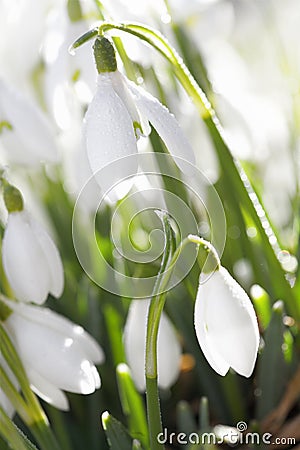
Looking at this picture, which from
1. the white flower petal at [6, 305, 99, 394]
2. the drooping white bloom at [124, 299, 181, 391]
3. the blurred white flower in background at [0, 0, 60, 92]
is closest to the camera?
the white flower petal at [6, 305, 99, 394]

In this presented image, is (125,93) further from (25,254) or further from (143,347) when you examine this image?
(143,347)

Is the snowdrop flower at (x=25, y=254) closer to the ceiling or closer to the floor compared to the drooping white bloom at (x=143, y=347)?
closer to the ceiling

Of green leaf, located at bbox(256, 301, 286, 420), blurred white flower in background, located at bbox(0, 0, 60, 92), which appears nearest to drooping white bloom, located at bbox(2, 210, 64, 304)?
green leaf, located at bbox(256, 301, 286, 420)

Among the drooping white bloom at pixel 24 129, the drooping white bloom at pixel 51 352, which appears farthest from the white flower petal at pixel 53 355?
the drooping white bloom at pixel 24 129

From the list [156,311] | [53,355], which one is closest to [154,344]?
[156,311]

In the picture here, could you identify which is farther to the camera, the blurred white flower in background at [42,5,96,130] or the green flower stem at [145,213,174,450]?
the blurred white flower in background at [42,5,96,130]

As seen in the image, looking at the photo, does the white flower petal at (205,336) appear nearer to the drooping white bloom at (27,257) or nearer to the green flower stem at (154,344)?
the green flower stem at (154,344)

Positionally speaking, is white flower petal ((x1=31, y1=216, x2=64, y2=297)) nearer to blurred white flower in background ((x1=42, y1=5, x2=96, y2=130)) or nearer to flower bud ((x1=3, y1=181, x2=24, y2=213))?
flower bud ((x1=3, y1=181, x2=24, y2=213))
